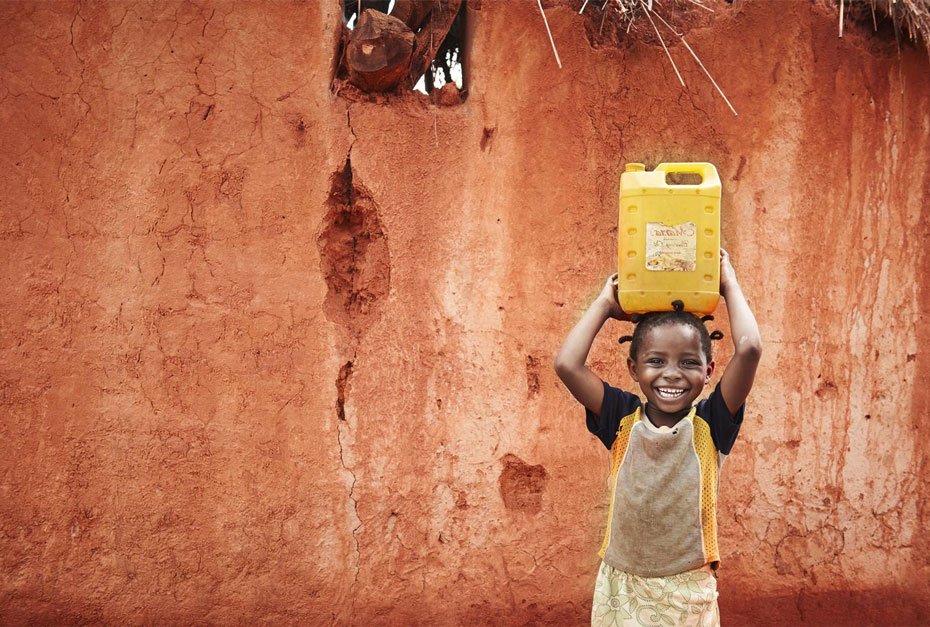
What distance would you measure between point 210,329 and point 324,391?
0.51 m

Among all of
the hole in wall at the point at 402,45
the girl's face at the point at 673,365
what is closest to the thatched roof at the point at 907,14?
the hole in wall at the point at 402,45

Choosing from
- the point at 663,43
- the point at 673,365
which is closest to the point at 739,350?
the point at 673,365

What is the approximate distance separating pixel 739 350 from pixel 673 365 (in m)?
0.17

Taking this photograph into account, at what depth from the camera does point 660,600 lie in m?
2.07

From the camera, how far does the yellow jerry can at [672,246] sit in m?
2.11

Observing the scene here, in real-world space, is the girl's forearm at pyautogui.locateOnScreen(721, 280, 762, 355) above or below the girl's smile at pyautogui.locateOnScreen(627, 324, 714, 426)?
above

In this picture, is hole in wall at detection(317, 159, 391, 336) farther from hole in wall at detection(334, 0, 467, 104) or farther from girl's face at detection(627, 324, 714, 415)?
girl's face at detection(627, 324, 714, 415)

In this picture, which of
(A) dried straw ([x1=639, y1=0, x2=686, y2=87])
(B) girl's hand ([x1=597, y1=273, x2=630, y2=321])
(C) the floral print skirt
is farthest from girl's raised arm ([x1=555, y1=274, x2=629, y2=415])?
(A) dried straw ([x1=639, y1=0, x2=686, y2=87])

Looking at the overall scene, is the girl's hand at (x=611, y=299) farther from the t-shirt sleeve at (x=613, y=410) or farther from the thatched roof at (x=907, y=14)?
the thatched roof at (x=907, y=14)

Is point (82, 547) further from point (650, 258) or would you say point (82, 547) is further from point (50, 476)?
point (650, 258)

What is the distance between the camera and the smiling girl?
2.08m

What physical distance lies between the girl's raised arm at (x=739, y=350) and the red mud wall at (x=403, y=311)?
151cm

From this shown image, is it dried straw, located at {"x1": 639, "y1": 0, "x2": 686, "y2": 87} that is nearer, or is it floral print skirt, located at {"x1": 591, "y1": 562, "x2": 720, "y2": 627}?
floral print skirt, located at {"x1": 591, "y1": 562, "x2": 720, "y2": 627}

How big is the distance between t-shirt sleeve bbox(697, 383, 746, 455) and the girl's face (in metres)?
0.06
